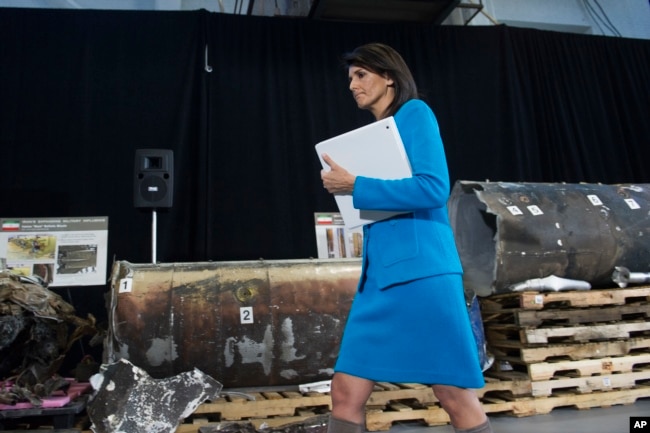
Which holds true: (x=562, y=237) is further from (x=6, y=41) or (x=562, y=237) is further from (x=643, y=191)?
(x=6, y=41)

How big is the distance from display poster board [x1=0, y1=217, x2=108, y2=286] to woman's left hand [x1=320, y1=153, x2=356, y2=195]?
3051 mm

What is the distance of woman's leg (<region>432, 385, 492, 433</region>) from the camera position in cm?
117

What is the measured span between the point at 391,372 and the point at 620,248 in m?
2.57

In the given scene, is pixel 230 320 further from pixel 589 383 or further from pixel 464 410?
pixel 589 383

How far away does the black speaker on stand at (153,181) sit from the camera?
128 inches

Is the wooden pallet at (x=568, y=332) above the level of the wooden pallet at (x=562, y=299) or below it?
below

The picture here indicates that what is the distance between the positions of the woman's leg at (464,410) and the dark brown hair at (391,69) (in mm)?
750

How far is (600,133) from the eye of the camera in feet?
16.9

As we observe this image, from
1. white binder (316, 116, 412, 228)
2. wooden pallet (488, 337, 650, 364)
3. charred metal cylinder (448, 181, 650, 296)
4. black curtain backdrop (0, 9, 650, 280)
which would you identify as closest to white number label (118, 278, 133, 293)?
black curtain backdrop (0, 9, 650, 280)

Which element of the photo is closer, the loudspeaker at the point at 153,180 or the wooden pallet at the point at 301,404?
the wooden pallet at the point at 301,404

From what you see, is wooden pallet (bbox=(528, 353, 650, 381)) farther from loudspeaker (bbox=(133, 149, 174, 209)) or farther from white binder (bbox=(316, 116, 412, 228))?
loudspeaker (bbox=(133, 149, 174, 209))

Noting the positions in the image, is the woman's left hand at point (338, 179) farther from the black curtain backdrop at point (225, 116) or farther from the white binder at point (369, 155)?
the black curtain backdrop at point (225, 116)

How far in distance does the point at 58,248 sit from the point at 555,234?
3532mm

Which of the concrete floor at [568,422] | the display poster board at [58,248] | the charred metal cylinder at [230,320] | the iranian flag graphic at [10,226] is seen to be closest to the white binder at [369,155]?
the charred metal cylinder at [230,320]
